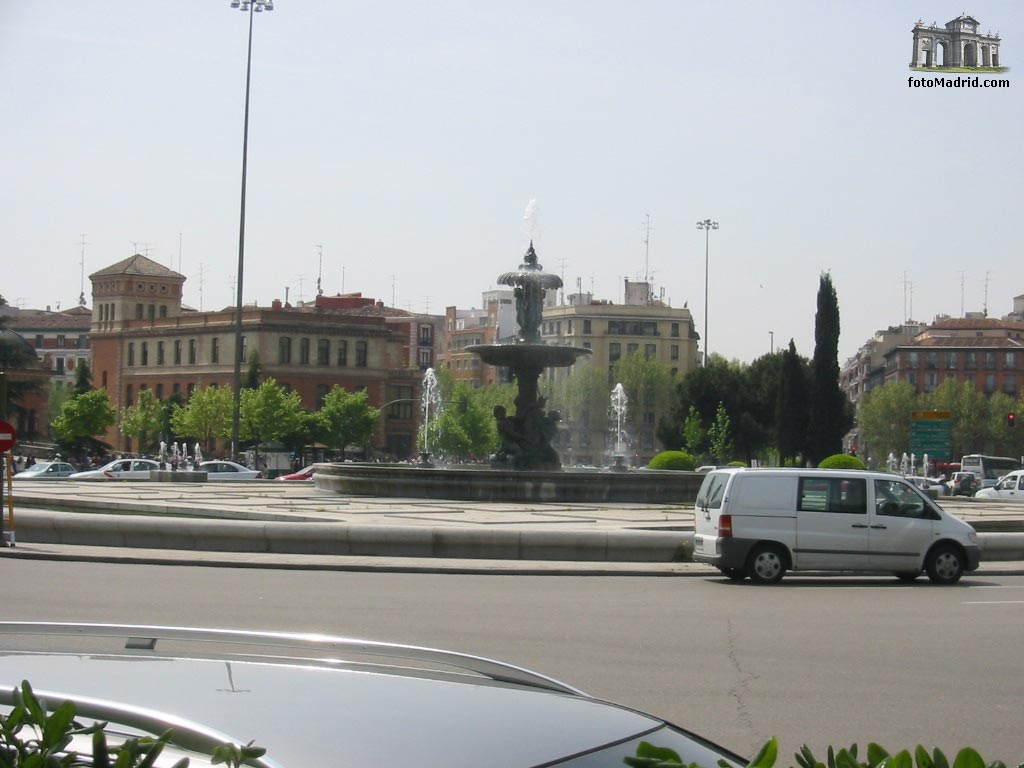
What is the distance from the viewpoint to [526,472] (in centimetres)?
3170

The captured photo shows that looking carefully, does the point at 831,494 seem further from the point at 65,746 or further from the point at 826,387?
the point at 826,387

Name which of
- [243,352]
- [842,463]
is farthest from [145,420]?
[842,463]

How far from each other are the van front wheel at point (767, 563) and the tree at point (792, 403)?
64.3 meters

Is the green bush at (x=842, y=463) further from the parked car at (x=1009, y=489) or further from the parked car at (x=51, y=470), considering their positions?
the parked car at (x=51, y=470)

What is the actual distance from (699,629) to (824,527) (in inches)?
220

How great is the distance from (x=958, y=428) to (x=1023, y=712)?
112661mm

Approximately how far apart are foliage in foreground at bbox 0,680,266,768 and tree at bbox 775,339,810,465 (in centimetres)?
8025

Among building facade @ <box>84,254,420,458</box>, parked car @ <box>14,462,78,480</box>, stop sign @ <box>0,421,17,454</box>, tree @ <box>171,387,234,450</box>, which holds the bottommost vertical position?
parked car @ <box>14,462,78,480</box>

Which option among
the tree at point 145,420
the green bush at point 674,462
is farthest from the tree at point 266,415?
the green bush at point 674,462

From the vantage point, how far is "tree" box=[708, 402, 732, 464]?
278 ft

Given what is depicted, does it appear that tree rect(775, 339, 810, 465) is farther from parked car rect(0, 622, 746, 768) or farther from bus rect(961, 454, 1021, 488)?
parked car rect(0, 622, 746, 768)

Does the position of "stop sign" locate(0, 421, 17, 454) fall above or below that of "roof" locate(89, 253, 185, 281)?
below

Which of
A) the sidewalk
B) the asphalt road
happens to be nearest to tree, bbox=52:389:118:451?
the sidewalk

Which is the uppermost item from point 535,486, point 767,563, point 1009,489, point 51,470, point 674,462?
point 674,462
